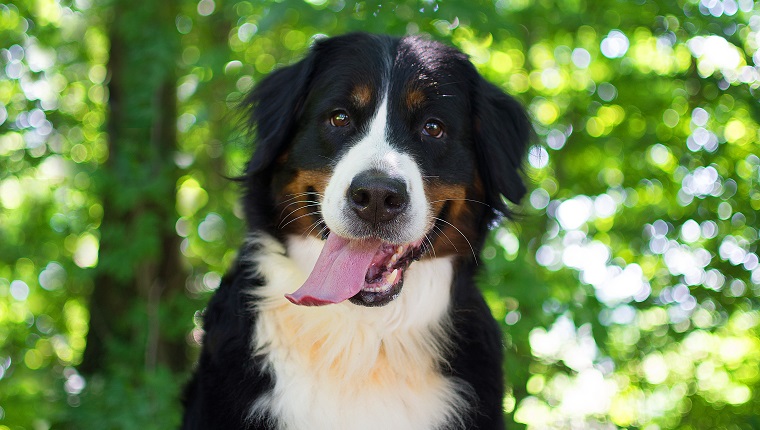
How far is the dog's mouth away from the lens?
2.40 m

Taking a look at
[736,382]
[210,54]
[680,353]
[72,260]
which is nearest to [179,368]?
[72,260]

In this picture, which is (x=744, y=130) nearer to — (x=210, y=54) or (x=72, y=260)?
(x=210, y=54)

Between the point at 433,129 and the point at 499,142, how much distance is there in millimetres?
279

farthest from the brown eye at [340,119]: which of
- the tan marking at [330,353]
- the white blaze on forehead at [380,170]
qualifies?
the tan marking at [330,353]

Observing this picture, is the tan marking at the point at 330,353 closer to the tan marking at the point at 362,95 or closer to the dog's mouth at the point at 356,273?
the dog's mouth at the point at 356,273

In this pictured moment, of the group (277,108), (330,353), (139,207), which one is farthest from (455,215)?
(139,207)

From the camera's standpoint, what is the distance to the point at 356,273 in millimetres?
2445

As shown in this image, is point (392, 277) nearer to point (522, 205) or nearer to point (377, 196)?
point (377, 196)

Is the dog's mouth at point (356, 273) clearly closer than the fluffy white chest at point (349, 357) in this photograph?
Yes

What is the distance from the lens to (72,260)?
546 cm

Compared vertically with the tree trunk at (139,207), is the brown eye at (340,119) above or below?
above

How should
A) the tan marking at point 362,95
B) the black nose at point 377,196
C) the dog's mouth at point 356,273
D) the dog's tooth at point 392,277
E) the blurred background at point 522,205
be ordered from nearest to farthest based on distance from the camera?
the black nose at point 377,196
the dog's mouth at point 356,273
the dog's tooth at point 392,277
the tan marking at point 362,95
the blurred background at point 522,205

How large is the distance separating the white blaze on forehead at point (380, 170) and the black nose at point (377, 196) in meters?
0.02

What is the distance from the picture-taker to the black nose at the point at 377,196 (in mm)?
2299
